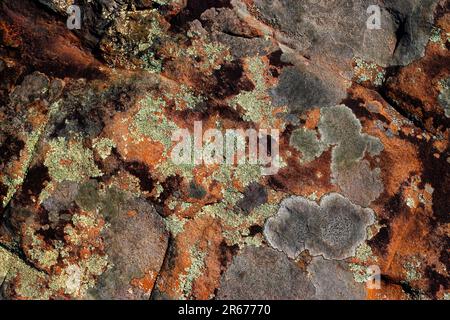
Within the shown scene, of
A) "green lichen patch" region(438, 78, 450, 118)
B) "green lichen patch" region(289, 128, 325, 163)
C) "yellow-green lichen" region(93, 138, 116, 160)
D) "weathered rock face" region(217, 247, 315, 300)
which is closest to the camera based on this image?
"weathered rock face" region(217, 247, 315, 300)

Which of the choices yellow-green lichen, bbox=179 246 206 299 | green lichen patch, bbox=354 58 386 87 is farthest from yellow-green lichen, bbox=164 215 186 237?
green lichen patch, bbox=354 58 386 87

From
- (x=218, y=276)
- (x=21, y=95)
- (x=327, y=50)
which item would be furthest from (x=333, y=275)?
(x=21, y=95)

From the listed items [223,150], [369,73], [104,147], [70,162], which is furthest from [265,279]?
[369,73]

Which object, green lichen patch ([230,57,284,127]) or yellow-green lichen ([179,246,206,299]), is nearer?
yellow-green lichen ([179,246,206,299])

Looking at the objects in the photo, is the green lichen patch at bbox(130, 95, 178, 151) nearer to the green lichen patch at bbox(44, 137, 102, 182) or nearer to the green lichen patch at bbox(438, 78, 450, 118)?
the green lichen patch at bbox(44, 137, 102, 182)

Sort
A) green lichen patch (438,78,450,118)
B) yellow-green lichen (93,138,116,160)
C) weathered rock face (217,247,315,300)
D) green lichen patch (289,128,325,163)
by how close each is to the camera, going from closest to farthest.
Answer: weathered rock face (217,247,315,300)
yellow-green lichen (93,138,116,160)
green lichen patch (289,128,325,163)
green lichen patch (438,78,450,118)

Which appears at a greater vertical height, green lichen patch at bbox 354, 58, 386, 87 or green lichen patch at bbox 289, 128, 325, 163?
green lichen patch at bbox 354, 58, 386, 87

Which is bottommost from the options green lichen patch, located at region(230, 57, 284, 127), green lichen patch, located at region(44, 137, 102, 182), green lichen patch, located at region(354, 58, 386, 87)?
green lichen patch, located at region(44, 137, 102, 182)

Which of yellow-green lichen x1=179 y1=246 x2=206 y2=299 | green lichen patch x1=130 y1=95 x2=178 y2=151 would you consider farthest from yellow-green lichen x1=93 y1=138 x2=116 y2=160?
yellow-green lichen x1=179 y1=246 x2=206 y2=299

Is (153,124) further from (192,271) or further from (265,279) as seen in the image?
(265,279)
